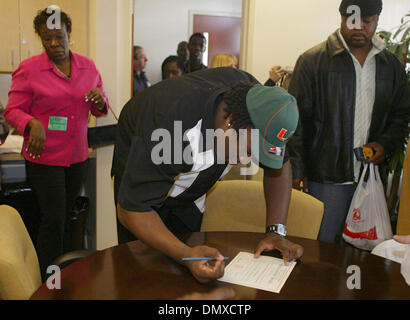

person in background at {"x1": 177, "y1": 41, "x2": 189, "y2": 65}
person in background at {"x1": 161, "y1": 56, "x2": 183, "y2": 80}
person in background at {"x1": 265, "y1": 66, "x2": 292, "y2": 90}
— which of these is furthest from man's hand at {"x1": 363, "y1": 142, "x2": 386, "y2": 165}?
person in background at {"x1": 177, "y1": 41, "x2": 189, "y2": 65}

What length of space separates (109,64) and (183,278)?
6.95ft

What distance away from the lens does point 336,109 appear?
220 cm

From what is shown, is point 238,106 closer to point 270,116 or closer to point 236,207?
point 270,116

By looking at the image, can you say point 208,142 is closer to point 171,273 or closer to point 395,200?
point 171,273

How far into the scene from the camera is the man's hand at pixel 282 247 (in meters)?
1.33

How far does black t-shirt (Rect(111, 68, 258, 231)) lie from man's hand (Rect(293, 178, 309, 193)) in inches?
32.9

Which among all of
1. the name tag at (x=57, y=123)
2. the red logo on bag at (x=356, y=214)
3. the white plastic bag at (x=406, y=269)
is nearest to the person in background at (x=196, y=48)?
the name tag at (x=57, y=123)

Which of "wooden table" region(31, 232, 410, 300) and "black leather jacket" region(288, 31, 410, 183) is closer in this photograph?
"wooden table" region(31, 232, 410, 300)

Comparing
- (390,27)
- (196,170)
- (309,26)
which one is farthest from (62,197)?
(390,27)

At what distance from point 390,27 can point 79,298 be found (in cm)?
341

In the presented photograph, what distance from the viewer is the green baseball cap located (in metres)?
1.18

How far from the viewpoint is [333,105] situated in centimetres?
220

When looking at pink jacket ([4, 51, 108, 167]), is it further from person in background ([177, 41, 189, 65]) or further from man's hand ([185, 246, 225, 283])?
person in background ([177, 41, 189, 65])

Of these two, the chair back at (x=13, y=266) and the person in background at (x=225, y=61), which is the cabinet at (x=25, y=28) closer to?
the person in background at (x=225, y=61)
